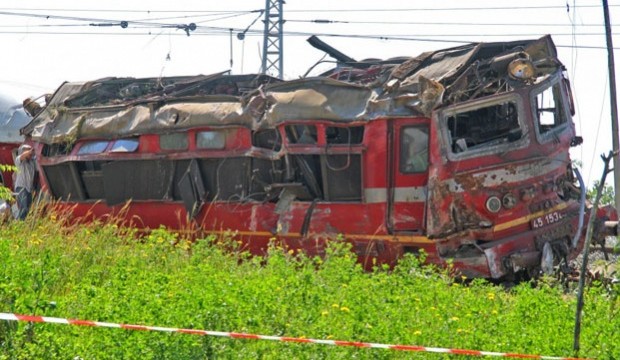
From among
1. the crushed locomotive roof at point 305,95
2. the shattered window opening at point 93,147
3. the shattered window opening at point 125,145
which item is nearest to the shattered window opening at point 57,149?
the crushed locomotive roof at point 305,95

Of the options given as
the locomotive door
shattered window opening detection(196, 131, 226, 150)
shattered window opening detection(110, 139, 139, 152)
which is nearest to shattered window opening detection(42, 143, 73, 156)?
shattered window opening detection(110, 139, 139, 152)

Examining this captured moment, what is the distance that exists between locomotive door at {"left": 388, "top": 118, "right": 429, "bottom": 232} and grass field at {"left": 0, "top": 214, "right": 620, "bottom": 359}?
240 cm

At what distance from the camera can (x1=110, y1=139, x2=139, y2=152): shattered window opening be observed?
1650cm

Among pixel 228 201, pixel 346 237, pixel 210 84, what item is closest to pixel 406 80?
pixel 346 237

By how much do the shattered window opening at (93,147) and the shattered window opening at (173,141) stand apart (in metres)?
1.32

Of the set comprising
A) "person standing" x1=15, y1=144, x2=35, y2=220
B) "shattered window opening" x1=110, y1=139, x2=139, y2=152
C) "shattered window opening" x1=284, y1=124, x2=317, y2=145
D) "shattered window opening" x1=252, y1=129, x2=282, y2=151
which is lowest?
"person standing" x1=15, y1=144, x2=35, y2=220

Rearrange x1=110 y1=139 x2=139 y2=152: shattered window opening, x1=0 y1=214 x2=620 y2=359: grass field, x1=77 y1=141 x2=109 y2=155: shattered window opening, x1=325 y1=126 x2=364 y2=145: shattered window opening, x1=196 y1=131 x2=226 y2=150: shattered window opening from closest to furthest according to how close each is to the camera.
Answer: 1. x1=0 y1=214 x2=620 y2=359: grass field
2. x1=325 y1=126 x2=364 y2=145: shattered window opening
3. x1=196 y1=131 x2=226 y2=150: shattered window opening
4. x1=110 y1=139 x2=139 y2=152: shattered window opening
5. x1=77 y1=141 x2=109 y2=155: shattered window opening

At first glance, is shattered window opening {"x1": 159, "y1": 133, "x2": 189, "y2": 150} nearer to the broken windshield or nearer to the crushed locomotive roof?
the crushed locomotive roof

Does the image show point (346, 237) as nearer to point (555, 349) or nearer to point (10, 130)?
point (555, 349)

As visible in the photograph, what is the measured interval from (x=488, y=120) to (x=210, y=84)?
539cm

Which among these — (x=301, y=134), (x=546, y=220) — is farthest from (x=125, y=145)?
(x=546, y=220)

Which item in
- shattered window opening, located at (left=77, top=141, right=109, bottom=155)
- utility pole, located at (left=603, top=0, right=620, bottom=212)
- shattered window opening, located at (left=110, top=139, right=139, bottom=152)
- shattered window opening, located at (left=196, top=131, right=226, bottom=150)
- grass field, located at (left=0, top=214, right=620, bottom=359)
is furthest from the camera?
utility pole, located at (left=603, top=0, right=620, bottom=212)

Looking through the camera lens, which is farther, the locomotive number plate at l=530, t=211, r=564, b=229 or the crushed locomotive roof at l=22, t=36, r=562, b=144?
the locomotive number plate at l=530, t=211, r=564, b=229

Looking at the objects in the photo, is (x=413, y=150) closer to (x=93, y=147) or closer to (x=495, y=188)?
(x=495, y=188)
